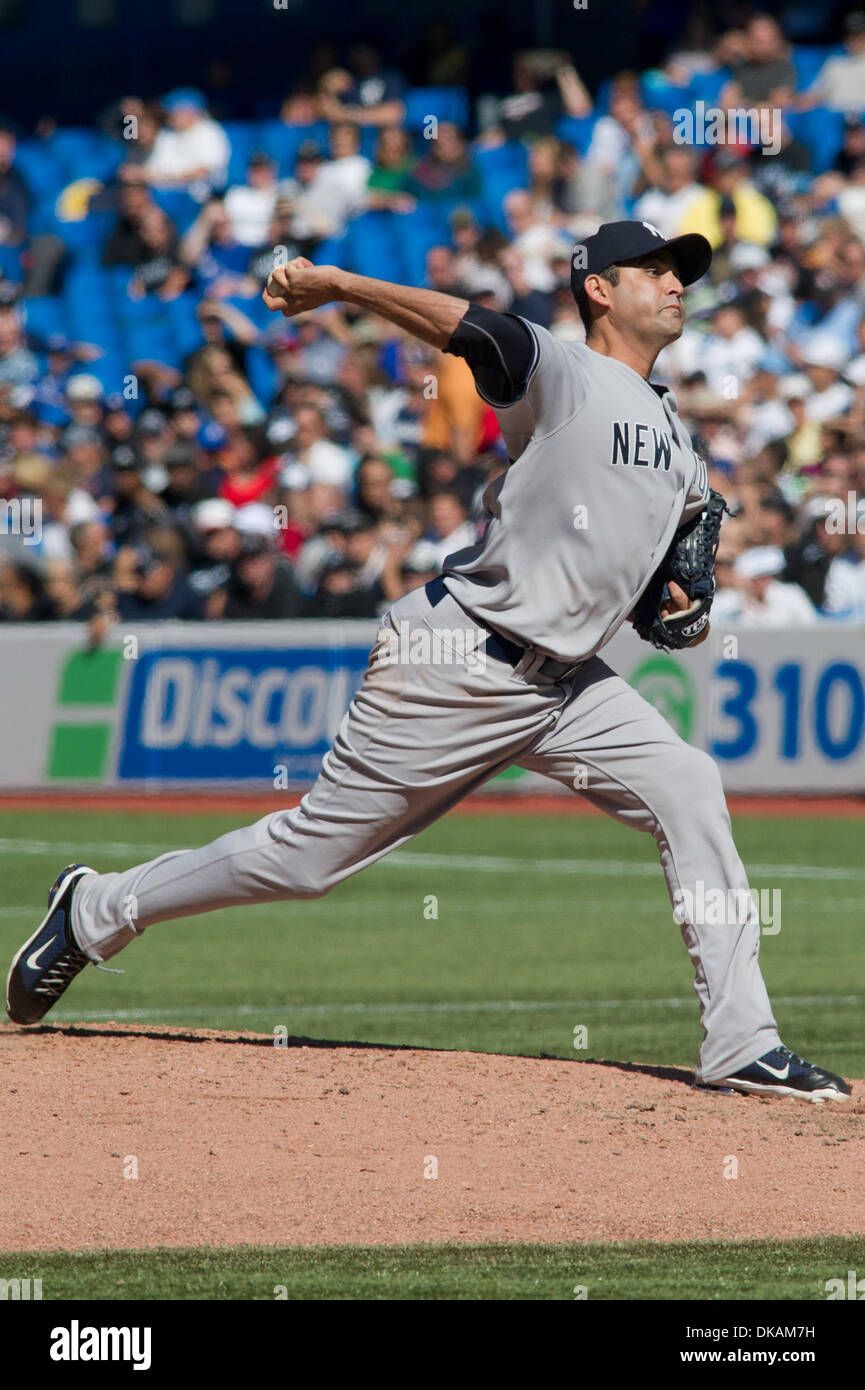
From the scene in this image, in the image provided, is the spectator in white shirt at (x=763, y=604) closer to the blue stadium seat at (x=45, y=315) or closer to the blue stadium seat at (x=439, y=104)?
the blue stadium seat at (x=439, y=104)

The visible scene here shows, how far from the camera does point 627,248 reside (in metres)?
5.83

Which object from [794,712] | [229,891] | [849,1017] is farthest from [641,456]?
[794,712]

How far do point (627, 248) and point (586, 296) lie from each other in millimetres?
186

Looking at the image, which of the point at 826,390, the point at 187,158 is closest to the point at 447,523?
the point at 826,390

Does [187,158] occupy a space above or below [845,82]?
above

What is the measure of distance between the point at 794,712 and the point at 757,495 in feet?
5.67

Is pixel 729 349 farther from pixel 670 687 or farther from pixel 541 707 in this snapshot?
pixel 541 707

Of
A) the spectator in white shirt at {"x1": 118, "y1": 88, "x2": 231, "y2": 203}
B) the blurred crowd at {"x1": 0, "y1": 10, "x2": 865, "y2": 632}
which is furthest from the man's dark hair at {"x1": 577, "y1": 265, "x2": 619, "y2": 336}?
the spectator in white shirt at {"x1": 118, "y1": 88, "x2": 231, "y2": 203}

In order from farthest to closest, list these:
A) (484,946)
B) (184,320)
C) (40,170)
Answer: (40,170) → (184,320) → (484,946)

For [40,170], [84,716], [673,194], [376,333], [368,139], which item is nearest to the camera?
[84,716]

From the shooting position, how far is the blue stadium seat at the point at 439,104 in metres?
23.5

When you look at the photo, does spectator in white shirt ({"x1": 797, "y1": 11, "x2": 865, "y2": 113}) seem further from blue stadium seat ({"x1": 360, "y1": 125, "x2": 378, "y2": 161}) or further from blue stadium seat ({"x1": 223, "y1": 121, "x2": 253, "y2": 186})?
blue stadium seat ({"x1": 223, "y1": 121, "x2": 253, "y2": 186})

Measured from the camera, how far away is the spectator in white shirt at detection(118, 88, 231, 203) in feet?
76.9
